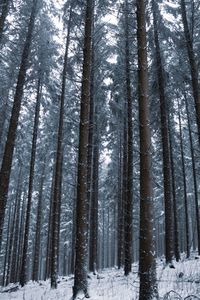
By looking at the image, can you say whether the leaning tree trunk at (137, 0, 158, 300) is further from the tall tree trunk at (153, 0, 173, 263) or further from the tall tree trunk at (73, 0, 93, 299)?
the tall tree trunk at (153, 0, 173, 263)

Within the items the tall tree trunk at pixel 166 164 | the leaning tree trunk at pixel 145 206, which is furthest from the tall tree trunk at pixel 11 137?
the leaning tree trunk at pixel 145 206

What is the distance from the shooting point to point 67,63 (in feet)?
53.9

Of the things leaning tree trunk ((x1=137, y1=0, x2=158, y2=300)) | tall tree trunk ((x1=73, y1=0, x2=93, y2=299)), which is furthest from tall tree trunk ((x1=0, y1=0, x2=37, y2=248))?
leaning tree trunk ((x1=137, y1=0, x2=158, y2=300))

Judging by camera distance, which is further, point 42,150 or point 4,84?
point 42,150

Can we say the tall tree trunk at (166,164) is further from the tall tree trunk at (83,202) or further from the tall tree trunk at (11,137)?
the tall tree trunk at (11,137)

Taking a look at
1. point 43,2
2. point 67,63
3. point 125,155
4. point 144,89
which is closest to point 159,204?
point 125,155

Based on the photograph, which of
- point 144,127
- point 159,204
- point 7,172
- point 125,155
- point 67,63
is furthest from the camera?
point 159,204

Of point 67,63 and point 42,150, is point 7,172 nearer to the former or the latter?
point 67,63

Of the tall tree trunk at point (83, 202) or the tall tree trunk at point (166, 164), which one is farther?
the tall tree trunk at point (166, 164)

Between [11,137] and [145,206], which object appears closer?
[145,206]

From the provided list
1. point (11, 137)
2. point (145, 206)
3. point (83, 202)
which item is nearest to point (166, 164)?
point (83, 202)

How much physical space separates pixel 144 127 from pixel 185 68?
405 inches

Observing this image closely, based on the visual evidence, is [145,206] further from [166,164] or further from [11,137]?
[11,137]

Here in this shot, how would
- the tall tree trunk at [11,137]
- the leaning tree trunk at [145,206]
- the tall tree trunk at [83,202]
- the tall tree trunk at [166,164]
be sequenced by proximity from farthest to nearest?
the tall tree trunk at [166,164], the tall tree trunk at [11,137], the tall tree trunk at [83,202], the leaning tree trunk at [145,206]
